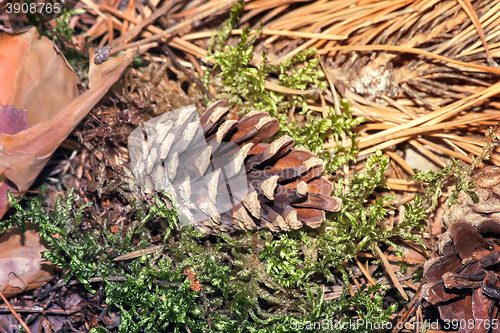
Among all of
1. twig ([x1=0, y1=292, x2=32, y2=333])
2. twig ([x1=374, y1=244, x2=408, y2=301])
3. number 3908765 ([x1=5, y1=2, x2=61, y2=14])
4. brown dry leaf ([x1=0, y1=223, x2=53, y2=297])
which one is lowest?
twig ([x1=0, y1=292, x2=32, y2=333])

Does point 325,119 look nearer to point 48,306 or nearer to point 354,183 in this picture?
point 354,183

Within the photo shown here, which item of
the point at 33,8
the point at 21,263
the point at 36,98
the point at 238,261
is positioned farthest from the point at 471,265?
the point at 33,8

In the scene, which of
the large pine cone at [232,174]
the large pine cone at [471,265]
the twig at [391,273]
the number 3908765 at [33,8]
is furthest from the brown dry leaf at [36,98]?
the large pine cone at [471,265]

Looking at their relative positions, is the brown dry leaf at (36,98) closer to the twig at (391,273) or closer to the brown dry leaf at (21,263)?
the brown dry leaf at (21,263)

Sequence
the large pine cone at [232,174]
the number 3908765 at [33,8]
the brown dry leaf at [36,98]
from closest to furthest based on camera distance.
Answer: the large pine cone at [232,174] < the brown dry leaf at [36,98] < the number 3908765 at [33,8]

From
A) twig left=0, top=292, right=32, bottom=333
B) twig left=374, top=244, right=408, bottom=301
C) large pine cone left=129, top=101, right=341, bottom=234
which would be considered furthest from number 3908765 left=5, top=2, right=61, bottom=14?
twig left=374, top=244, right=408, bottom=301

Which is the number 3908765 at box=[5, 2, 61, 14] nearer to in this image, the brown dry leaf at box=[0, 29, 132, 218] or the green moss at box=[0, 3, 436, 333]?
the brown dry leaf at box=[0, 29, 132, 218]
